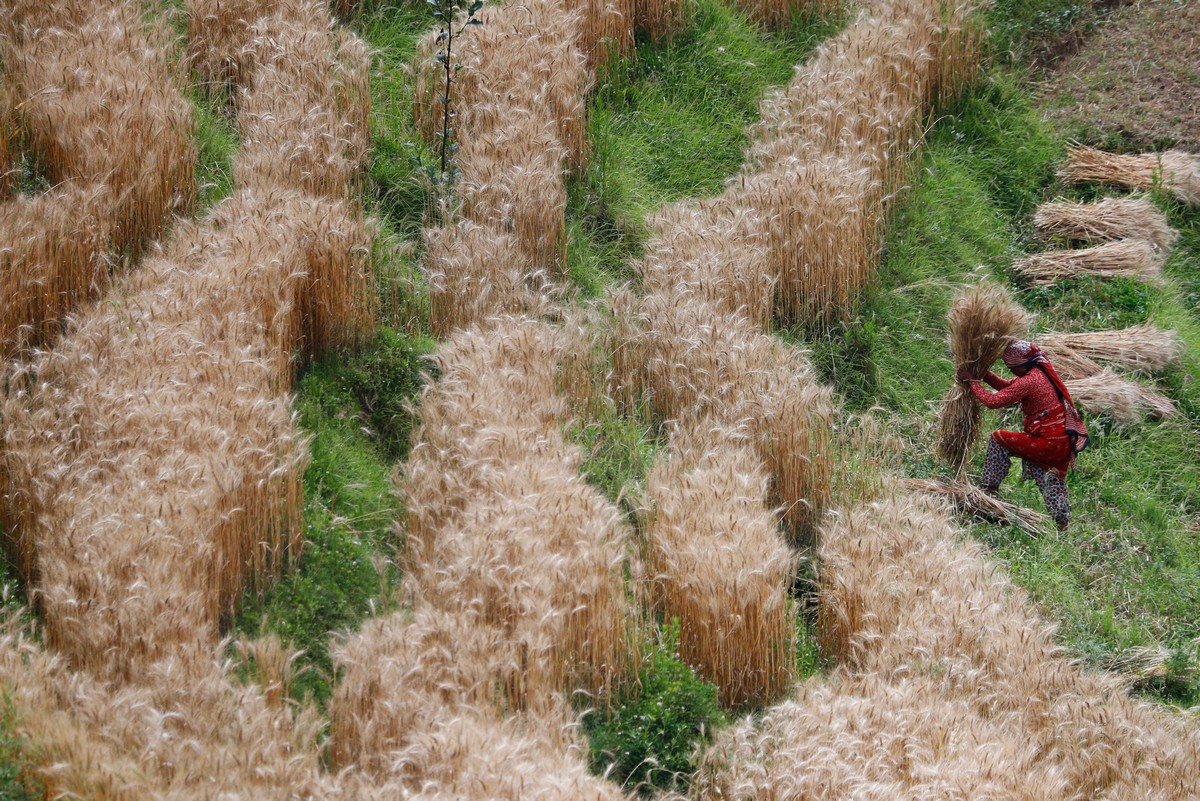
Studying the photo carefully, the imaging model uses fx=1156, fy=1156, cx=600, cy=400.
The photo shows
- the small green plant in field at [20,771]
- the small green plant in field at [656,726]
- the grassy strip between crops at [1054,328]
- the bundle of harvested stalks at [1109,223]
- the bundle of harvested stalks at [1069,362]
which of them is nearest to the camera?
the small green plant in field at [20,771]

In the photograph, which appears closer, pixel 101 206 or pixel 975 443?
pixel 101 206

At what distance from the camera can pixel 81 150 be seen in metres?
6.93

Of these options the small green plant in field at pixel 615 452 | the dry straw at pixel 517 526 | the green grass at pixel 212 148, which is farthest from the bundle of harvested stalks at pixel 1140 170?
the green grass at pixel 212 148

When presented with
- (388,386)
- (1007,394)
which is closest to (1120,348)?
(1007,394)

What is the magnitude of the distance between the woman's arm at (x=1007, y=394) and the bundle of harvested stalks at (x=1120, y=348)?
1.36 m

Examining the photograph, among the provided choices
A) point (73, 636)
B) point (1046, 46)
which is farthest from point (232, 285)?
point (1046, 46)

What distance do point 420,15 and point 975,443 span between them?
553cm

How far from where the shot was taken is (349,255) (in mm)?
6797

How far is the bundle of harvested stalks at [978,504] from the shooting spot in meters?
7.06

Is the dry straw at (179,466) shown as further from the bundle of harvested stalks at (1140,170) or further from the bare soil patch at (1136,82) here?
the bare soil patch at (1136,82)

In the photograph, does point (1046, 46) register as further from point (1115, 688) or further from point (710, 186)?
point (1115, 688)

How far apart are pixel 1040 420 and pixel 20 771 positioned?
5.65m

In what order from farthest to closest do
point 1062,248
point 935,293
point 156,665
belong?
point 1062,248 → point 935,293 → point 156,665

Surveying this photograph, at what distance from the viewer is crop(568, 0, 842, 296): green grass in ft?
27.1
